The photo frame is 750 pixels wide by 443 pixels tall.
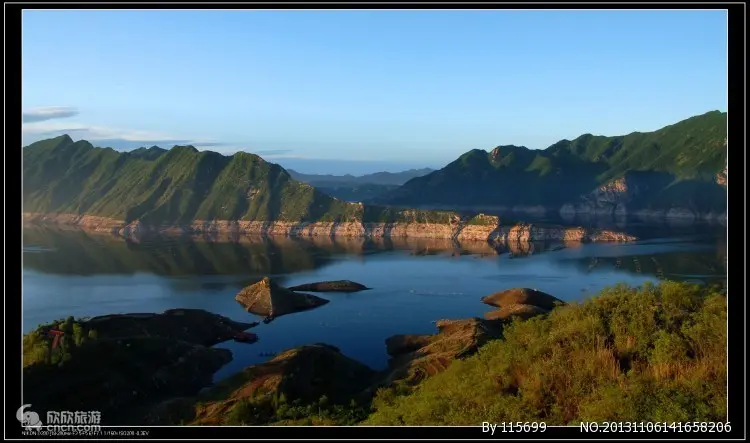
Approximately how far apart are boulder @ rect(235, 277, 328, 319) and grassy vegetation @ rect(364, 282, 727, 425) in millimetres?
53348

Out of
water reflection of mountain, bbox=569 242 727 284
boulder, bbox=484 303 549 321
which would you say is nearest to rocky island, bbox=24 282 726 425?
boulder, bbox=484 303 549 321

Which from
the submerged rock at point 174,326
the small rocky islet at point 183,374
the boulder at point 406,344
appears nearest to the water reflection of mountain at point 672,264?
the boulder at point 406,344

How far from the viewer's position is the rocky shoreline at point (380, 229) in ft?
471

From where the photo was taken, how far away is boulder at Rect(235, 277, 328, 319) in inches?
2724

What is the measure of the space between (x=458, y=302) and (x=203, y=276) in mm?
48801

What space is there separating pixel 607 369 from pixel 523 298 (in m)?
54.7

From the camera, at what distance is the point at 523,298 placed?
67.4 m

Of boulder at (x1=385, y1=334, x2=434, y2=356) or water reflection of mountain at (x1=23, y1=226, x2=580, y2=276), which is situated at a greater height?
water reflection of mountain at (x1=23, y1=226, x2=580, y2=276)

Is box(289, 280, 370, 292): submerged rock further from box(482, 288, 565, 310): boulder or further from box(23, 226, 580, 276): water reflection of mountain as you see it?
box(482, 288, 565, 310): boulder

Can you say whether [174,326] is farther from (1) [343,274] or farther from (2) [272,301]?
(1) [343,274]

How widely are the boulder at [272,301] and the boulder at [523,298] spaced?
76.7 ft

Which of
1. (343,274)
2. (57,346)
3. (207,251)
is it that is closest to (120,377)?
(57,346)
